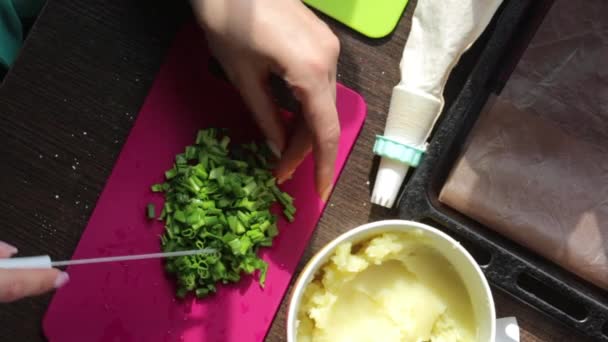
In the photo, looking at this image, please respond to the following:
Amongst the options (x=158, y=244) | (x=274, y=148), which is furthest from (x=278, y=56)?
(x=158, y=244)

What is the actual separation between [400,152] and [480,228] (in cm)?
15

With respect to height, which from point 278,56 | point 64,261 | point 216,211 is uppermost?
point 278,56

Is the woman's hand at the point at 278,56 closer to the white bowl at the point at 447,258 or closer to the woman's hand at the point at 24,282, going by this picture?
the white bowl at the point at 447,258

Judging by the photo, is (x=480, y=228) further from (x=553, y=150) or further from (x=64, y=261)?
(x=64, y=261)

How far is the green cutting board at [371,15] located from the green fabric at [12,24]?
0.42 metres

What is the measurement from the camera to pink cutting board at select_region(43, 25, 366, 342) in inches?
34.0

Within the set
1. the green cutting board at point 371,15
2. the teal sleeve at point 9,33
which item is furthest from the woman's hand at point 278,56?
the teal sleeve at point 9,33

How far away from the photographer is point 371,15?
2.92 feet

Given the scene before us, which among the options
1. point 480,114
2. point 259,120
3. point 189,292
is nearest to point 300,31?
point 259,120

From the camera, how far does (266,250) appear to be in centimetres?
88

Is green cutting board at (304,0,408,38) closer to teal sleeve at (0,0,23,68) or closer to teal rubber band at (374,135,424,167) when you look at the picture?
teal rubber band at (374,135,424,167)

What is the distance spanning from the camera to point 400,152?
0.85m

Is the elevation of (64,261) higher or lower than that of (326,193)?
lower

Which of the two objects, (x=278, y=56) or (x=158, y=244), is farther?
(x=158, y=244)
